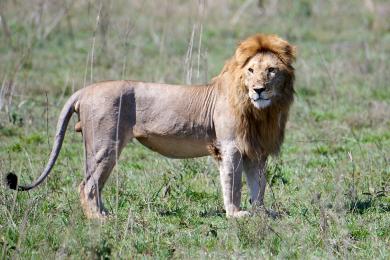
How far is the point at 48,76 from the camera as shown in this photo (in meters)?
10.9

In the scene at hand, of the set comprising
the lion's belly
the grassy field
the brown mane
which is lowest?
the grassy field

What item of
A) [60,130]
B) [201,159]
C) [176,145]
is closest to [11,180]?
[60,130]

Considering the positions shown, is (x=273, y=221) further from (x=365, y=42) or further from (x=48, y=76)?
(x=365, y=42)

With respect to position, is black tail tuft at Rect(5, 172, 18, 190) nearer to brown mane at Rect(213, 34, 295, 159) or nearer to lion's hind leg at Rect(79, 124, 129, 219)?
lion's hind leg at Rect(79, 124, 129, 219)

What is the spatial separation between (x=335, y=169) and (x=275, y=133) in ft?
3.46

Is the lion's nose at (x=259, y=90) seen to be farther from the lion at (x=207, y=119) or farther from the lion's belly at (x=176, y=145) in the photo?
the lion's belly at (x=176, y=145)

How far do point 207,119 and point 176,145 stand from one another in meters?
0.26

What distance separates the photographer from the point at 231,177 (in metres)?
5.83

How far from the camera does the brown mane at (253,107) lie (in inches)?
229

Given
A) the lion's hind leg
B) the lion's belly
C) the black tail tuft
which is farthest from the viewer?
the lion's belly

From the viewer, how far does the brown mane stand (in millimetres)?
5820

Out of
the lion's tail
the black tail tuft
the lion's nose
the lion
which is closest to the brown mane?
the lion

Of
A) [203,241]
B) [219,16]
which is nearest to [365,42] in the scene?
[219,16]

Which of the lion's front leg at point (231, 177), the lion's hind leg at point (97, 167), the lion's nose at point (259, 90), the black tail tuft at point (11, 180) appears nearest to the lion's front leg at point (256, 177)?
the lion's front leg at point (231, 177)
